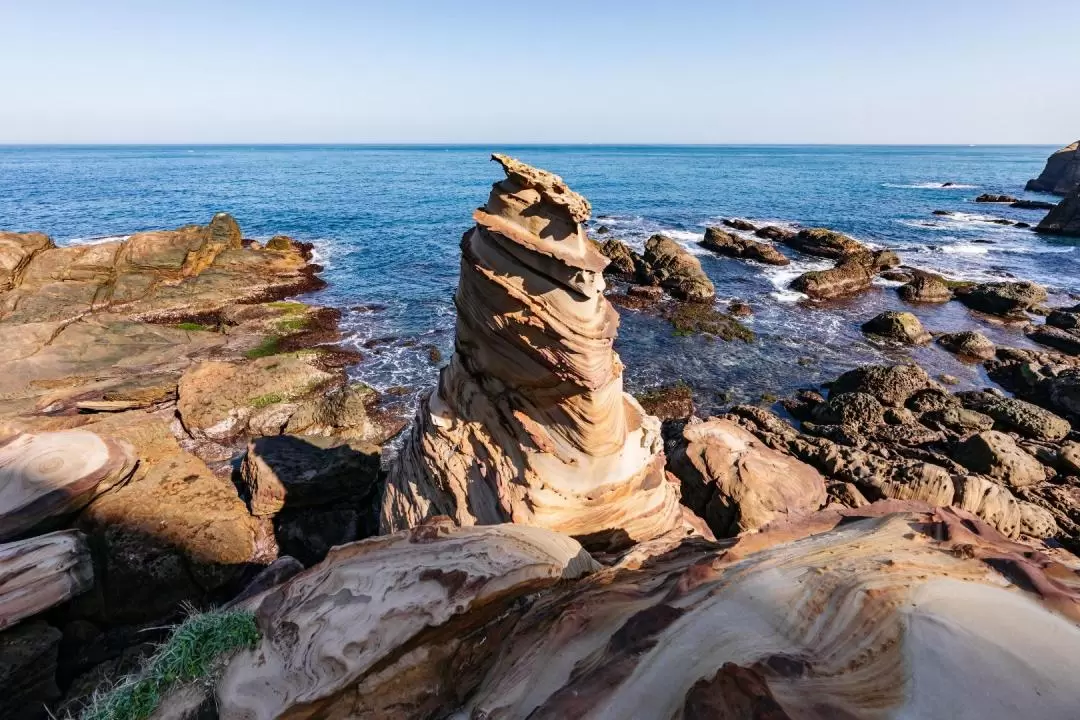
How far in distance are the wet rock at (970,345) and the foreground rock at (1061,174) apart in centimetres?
7388

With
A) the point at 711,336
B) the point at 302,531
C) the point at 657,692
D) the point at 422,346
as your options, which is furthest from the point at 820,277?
the point at 657,692

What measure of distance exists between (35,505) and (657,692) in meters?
9.24

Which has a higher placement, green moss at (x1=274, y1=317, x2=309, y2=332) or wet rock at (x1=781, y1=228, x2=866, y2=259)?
wet rock at (x1=781, y1=228, x2=866, y2=259)

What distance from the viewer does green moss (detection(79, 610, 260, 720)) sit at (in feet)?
12.7

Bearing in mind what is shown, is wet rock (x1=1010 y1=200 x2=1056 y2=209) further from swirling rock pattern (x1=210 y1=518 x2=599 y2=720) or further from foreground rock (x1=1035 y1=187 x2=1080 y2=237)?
swirling rock pattern (x1=210 y1=518 x2=599 y2=720)

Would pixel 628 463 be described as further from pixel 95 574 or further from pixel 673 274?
pixel 673 274

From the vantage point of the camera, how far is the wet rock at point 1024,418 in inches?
565

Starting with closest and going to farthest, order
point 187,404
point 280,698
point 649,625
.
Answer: point 649,625 → point 280,698 → point 187,404

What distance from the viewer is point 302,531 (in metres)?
9.73

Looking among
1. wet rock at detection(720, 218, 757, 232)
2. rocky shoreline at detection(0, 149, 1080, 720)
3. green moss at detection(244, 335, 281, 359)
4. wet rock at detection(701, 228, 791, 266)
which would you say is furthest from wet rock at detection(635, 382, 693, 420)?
wet rock at detection(720, 218, 757, 232)

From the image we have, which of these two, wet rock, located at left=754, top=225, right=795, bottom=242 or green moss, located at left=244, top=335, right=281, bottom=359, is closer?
green moss, located at left=244, top=335, right=281, bottom=359

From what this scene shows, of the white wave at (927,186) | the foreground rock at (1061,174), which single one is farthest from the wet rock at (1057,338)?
the white wave at (927,186)

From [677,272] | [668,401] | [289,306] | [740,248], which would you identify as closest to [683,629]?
[668,401]

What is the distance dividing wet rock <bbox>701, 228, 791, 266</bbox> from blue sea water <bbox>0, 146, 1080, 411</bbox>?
113 centimetres
